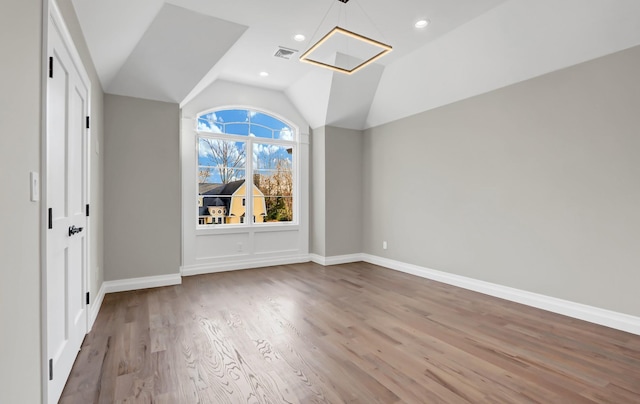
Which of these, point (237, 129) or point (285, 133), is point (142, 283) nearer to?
point (237, 129)

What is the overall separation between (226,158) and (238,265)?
1827 mm

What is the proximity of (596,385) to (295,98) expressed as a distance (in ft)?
17.2

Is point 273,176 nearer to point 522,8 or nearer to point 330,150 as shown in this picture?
point 330,150

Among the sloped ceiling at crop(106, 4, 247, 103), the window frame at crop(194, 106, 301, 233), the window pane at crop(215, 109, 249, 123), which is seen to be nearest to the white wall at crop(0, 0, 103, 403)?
the sloped ceiling at crop(106, 4, 247, 103)

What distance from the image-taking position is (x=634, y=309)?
2912 millimetres

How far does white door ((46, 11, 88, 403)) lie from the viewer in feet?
5.82

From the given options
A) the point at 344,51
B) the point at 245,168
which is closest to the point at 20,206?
the point at 344,51

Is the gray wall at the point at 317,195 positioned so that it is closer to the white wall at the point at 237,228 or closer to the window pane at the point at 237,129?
the white wall at the point at 237,228

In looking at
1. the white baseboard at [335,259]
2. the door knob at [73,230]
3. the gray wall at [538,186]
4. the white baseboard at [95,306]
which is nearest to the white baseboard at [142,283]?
the white baseboard at [95,306]

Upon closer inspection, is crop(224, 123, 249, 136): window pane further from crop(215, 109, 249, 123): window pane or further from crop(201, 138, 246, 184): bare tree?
crop(201, 138, 246, 184): bare tree

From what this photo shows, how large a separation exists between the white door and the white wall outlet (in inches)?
6.6

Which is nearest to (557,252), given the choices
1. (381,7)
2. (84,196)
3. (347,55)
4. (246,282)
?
(381,7)

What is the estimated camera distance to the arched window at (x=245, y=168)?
525 cm

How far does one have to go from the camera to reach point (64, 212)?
2.13 meters
